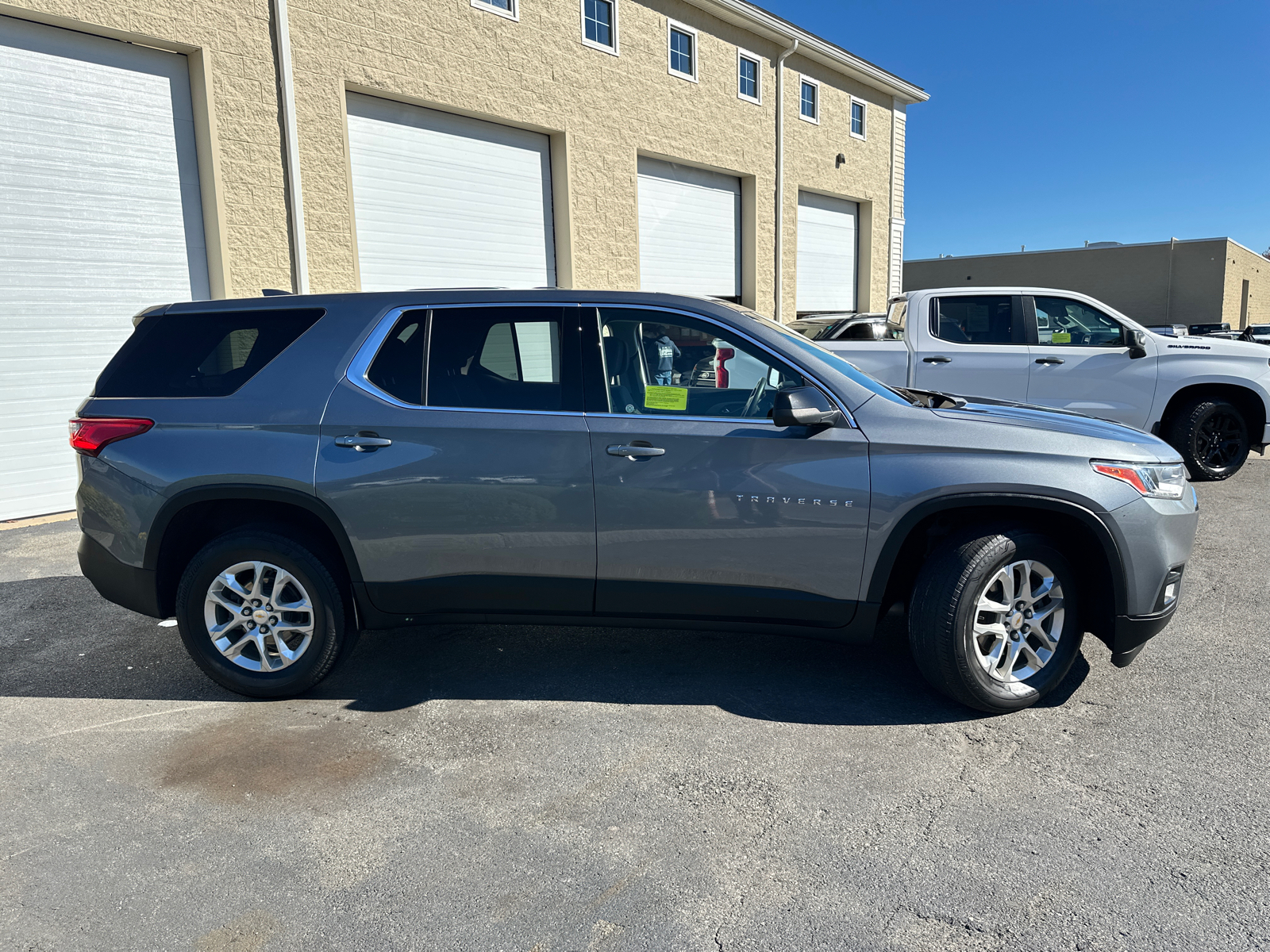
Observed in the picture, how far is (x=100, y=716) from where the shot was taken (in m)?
3.88

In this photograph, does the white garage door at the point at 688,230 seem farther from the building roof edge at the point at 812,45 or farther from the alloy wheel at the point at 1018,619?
the alloy wheel at the point at 1018,619

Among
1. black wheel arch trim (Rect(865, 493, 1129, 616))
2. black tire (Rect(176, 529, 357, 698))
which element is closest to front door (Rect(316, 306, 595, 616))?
black tire (Rect(176, 529, 357, 698))

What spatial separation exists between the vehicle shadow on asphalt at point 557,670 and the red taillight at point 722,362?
113 centimetres

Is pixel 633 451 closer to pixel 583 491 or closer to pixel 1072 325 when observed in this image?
pixel 583 491

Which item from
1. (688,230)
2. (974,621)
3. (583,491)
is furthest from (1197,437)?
(688,230)

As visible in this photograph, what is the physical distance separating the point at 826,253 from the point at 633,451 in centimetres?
1598

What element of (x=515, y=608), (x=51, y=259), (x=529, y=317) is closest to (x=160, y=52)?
(x=51, y=259)

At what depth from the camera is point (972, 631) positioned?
3.48 m

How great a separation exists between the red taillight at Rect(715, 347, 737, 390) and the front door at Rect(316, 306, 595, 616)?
60 cm

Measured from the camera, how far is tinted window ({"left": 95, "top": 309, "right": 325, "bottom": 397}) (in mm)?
3879

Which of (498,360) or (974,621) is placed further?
(498,360)

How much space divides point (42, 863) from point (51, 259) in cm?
711

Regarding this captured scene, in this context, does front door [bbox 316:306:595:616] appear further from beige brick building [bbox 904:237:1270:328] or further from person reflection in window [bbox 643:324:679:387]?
beige brick building [bbox 904:237:1270:328]

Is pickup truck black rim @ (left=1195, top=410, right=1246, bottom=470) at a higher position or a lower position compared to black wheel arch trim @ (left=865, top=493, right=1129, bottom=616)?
lower
